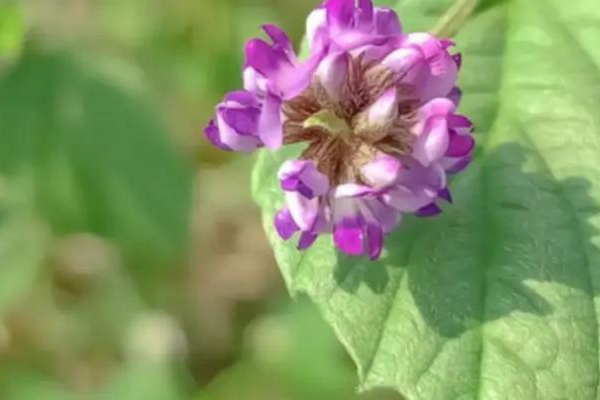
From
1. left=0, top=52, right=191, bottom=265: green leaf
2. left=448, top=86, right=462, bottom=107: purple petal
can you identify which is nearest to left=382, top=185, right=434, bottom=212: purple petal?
left=448, top=86, right=462, bottom=107: purple petal

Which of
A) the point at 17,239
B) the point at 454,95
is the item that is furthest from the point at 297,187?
the point at 17,239

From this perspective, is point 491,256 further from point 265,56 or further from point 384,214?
point 265,56

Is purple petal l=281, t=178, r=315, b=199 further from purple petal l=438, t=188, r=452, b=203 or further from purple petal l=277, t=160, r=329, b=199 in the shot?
purple petal l=438, t=188, r=452, b=203

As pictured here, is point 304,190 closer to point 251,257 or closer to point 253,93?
point 253,93

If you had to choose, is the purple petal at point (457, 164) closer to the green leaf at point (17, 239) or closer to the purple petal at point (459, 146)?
the purple petal at point (459, 146)

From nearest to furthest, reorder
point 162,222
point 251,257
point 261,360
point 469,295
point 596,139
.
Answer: point 469,295, point 596,139, point 162,222, point 261,360, point 251,257

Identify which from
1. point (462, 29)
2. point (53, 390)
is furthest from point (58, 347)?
point (462, 29)

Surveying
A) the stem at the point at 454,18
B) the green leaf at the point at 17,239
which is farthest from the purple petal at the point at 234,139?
the green leaf at the point at 17,239
